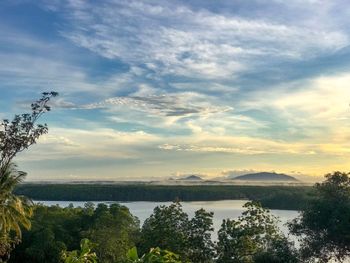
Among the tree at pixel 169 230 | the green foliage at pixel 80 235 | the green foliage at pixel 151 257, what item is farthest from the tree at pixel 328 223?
the green foliage at pixel 151 257

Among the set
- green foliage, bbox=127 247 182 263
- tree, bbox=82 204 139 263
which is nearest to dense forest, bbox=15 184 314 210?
tree, bbox=82 204 139 263

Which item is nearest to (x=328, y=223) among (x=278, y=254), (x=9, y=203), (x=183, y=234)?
(x=278, y=254)

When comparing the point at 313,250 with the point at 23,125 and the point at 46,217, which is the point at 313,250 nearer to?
the point at 23,125

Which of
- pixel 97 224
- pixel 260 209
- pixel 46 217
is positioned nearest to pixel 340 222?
pixel 260 209

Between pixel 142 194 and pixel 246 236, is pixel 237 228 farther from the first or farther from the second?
pixel 142 194

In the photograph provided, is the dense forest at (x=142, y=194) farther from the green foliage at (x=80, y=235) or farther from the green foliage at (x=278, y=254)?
the green foliage at (x=278, y=254)

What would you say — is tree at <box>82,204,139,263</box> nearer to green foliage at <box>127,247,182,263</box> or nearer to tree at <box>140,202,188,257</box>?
tree at <box>140,202,188,257</box>
